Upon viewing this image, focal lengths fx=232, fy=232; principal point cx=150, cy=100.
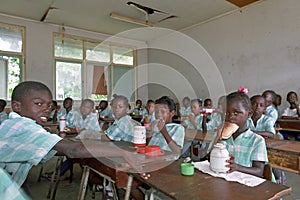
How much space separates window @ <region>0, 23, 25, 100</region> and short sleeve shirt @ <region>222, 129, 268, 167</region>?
6311 mm

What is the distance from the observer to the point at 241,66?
18.8 ft

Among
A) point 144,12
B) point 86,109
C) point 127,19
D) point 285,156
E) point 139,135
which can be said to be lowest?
point 285,156

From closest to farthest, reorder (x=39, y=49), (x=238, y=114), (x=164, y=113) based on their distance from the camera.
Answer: (x=238, y=114), (x=164, y=113), (x=39, y=49)

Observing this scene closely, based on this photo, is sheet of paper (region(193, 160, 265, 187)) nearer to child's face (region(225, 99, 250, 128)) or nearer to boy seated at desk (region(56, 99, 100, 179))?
child's face (region(225, 99, 250, 128))

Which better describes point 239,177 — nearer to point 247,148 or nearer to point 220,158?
point 220,158

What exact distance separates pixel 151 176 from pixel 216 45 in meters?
5.75

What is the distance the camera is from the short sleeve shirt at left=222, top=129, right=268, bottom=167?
1.37 meters

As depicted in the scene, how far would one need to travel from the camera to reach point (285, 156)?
6.30 ft

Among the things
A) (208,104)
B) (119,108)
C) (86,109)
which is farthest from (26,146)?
(208,104)

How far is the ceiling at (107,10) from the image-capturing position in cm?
552

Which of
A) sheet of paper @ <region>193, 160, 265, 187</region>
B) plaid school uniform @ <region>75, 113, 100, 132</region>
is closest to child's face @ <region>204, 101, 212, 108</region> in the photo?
plaid school uniform @ <region>75, 113, 100, 132</region>

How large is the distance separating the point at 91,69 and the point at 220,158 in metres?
6.99

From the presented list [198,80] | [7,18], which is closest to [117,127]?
[198,80]

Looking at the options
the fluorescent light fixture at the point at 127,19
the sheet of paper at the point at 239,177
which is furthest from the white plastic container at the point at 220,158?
the fluorescent light fixture at the point at 127,19
